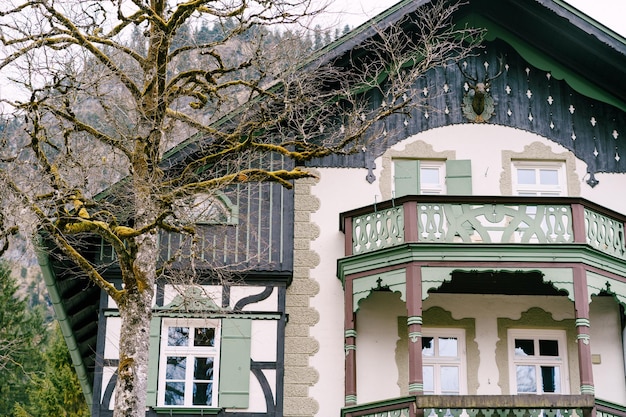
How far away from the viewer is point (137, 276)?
14273 mm

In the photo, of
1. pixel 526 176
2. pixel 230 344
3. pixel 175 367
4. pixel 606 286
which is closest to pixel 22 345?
pixel 175 367

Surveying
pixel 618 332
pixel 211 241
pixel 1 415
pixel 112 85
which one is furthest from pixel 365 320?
pixel 1 415

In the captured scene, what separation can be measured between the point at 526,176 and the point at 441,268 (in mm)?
3118

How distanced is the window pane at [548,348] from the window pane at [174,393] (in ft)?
18.0

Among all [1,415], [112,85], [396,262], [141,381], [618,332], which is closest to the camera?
[141,381]

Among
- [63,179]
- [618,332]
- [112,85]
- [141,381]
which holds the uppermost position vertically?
[112,85]

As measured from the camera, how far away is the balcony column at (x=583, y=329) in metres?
15.9

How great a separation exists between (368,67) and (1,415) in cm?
2033

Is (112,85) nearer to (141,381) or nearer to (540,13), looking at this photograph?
(141,381)

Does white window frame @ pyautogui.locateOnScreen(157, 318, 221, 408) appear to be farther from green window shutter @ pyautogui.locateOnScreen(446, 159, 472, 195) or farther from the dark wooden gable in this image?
green window shutter @ pyautogui.locateOnScreen(446, 159, 472, 195)

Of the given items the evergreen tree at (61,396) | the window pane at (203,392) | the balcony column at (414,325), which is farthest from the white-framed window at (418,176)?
the evergreen tree at (61,396)

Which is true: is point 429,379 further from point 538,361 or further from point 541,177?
point 541,177

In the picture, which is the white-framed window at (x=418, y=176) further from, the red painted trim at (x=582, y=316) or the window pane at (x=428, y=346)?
the red painted trim at (x=582, y=316)

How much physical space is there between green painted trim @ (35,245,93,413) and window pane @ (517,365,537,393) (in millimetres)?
6667
